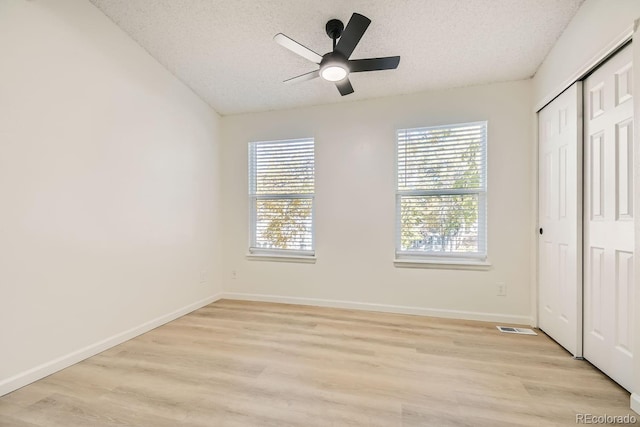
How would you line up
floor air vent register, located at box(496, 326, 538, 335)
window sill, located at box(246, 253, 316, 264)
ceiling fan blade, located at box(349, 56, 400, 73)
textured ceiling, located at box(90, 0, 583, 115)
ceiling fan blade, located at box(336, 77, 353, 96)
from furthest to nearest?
window sill, located at box(246, 253, 316, 264) → floor air vent register, located at box(496, 326, 538, 335) → ceiling fan blade, located at box(336, 77, 353, 96) → textured ceiling, located at box(90, 0, 583, 115) → ceiling fan blade, located at box(349, 56, 400, 73)

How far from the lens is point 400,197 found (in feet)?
11.1

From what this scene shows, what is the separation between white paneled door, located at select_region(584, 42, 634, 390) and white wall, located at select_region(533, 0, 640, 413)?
13cm

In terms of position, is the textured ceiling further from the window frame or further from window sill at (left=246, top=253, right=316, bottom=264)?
window sill at (left=246, top=253, right=316, bottom=264)

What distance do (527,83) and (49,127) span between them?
168 inches

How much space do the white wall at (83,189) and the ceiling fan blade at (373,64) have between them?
2124mm

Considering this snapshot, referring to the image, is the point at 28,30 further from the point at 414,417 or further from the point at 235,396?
the point at 414,417

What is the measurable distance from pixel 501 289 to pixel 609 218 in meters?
1.35

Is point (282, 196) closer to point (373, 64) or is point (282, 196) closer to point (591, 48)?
point (373, 64)

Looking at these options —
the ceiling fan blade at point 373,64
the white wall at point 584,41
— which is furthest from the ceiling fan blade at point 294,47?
the white wall at point 584,41

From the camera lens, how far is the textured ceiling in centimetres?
229

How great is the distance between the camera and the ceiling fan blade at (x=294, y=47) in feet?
6.64

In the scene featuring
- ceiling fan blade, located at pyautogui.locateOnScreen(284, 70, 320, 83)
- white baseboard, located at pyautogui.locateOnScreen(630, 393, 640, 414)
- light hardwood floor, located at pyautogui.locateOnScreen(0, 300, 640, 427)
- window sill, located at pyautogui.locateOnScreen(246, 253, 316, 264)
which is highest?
ceiling fan blade, located at pyautogui.locateOnScreen(284, 70, 320, 83)

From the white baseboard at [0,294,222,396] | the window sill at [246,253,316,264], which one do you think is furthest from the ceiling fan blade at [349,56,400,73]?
the white baseboard at [0,294,222,396]

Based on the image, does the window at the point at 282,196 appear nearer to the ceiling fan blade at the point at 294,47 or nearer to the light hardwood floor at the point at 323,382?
the light hardwood floor at the point at 323,382
